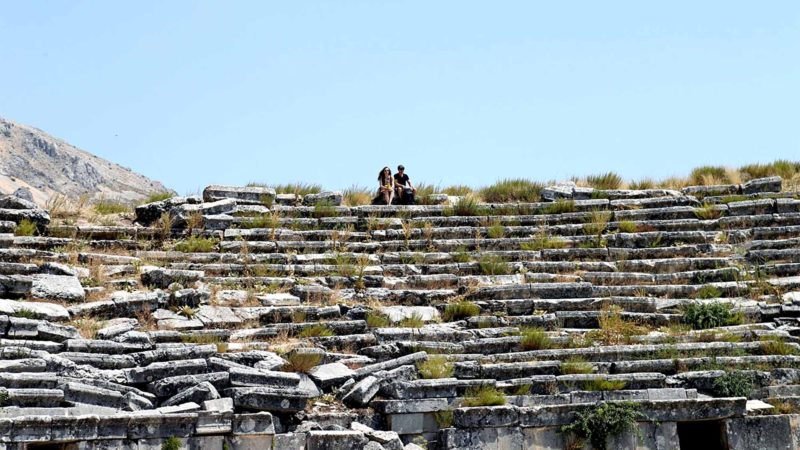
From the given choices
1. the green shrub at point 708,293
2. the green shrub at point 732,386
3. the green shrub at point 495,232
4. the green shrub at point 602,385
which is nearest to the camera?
the green shrub at point 602,385

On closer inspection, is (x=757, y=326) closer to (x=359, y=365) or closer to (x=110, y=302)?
(x=359, y=365)

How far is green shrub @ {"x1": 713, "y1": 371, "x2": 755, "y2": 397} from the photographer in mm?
12945

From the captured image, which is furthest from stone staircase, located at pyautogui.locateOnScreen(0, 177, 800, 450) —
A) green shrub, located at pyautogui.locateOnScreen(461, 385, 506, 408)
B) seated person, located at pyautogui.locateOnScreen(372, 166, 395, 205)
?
seated person, located at pyautogui.locateOnScreen(372, 166, 395, 205)

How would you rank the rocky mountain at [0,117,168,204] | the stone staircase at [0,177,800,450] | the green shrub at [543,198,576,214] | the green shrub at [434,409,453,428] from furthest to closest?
the rocky mountain at [0,117,168,204] < the green shrub at [543,198,576,214] < the green shrub at [434,409,453,428] < the stone staircase at [0,177,800,450]

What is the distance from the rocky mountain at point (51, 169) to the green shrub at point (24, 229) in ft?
79.0

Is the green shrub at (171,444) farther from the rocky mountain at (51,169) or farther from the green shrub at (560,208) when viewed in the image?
the rocky mountain at (51,169)

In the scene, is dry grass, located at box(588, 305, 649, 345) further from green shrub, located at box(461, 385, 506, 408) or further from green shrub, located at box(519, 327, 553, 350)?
green shrub, located at box(461, 385, 506, 408)

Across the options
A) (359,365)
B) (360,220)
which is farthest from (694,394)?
(360,220)

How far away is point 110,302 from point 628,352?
7035mm

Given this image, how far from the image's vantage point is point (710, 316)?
49.8ft

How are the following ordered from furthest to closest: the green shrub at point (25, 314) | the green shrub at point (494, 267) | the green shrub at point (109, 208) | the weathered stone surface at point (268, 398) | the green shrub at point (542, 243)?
the green shrub at point (109, 208)
the green shrub at point (542, 243)
the green shrub at point (494, 267)
the green shrub at point (25, 314)
the weathered stone surface at point (268, 398)

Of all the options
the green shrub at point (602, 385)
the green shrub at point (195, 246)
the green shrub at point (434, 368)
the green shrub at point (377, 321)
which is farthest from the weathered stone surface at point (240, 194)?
the green shrub at point (602, 385)

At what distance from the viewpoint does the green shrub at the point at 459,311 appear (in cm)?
1516

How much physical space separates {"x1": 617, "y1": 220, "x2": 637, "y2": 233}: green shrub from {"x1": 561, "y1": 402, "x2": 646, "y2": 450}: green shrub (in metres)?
6.83
